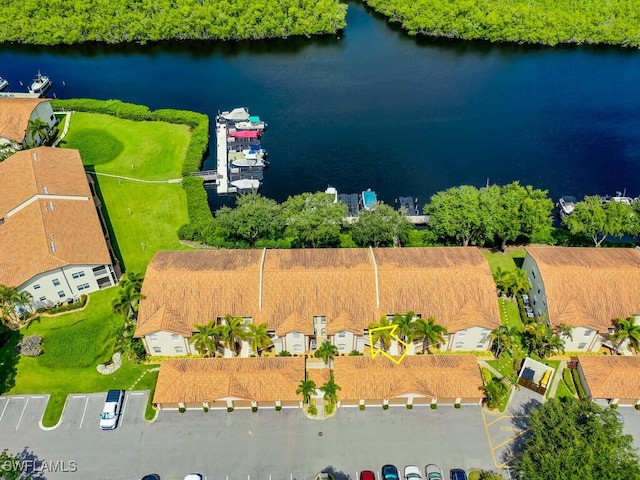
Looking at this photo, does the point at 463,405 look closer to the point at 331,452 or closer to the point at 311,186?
the point at 331,452

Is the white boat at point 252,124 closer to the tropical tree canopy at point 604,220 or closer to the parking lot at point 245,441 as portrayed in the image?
the tropical tree canopy at point 604,220

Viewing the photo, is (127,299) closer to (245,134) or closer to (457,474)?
(457,474)

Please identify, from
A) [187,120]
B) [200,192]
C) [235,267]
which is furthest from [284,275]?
[187,120]

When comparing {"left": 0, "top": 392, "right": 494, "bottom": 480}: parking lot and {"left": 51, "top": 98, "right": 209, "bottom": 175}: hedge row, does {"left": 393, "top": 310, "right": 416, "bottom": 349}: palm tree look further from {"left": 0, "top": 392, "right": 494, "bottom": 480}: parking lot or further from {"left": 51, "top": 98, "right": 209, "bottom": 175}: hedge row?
{"left": 51, "top": 98, "right": 209, "bottom": 175}: hedge row

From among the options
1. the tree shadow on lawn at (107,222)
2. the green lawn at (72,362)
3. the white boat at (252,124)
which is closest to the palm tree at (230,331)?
the green lawn at (72,362)

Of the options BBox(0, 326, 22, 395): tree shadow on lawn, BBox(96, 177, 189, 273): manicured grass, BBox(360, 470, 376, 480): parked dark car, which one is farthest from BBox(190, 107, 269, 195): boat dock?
BBox(360, 470, 376, 480): parked dark car

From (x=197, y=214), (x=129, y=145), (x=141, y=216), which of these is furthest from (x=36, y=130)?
(x=197, y=214)
